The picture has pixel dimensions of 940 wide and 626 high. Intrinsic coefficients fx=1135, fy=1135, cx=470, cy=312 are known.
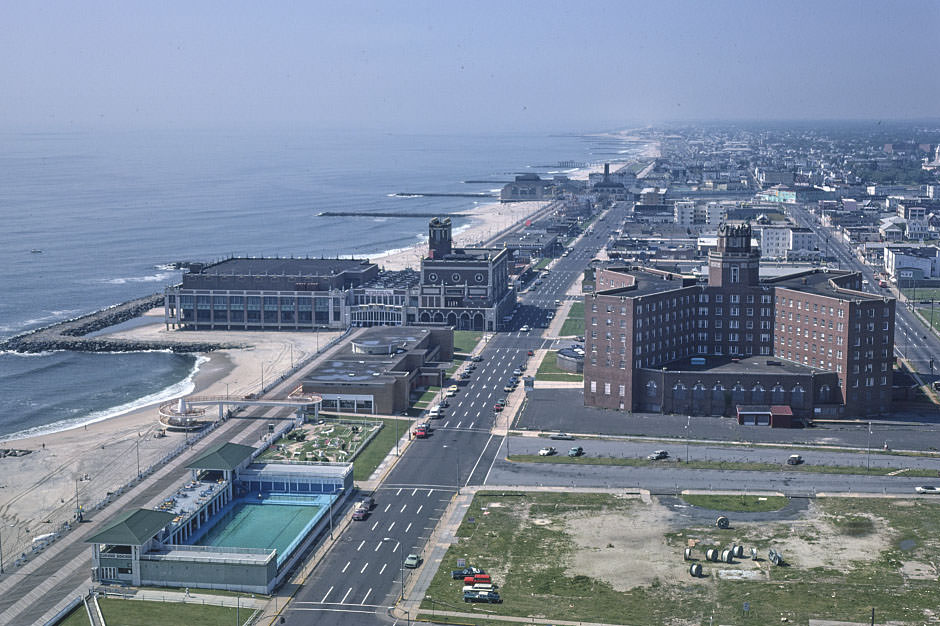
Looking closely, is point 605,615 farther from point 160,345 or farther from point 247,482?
point 160,345

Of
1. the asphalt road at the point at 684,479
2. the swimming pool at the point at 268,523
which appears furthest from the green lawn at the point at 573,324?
the swimming pool at the point at 268,523

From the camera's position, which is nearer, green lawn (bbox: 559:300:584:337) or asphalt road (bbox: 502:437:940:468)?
asphalt road (bbox: 502:437:940:468)

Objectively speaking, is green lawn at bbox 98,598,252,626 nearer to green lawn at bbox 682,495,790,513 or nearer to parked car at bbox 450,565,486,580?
parked car at bbox 450,565,486,580

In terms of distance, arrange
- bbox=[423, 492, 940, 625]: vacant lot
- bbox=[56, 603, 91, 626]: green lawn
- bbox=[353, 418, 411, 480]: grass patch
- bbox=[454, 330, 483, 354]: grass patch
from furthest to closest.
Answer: bbox=[454, 330, 483, 354]: grass patch < bbox=[353, 418, 411, 480]: grass patch < bbox=[423, 492, 940, 625]: vacant lot < bbox=[56, 603, 91, 626]: green lawn

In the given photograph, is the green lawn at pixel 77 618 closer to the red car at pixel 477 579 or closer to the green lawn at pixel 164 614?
the green lawn at pixel 164 614

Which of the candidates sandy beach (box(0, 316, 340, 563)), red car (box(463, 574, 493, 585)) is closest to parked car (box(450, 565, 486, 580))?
red car (box(463, 574, 493, 585))

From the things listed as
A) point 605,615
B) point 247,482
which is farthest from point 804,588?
point 247,482
